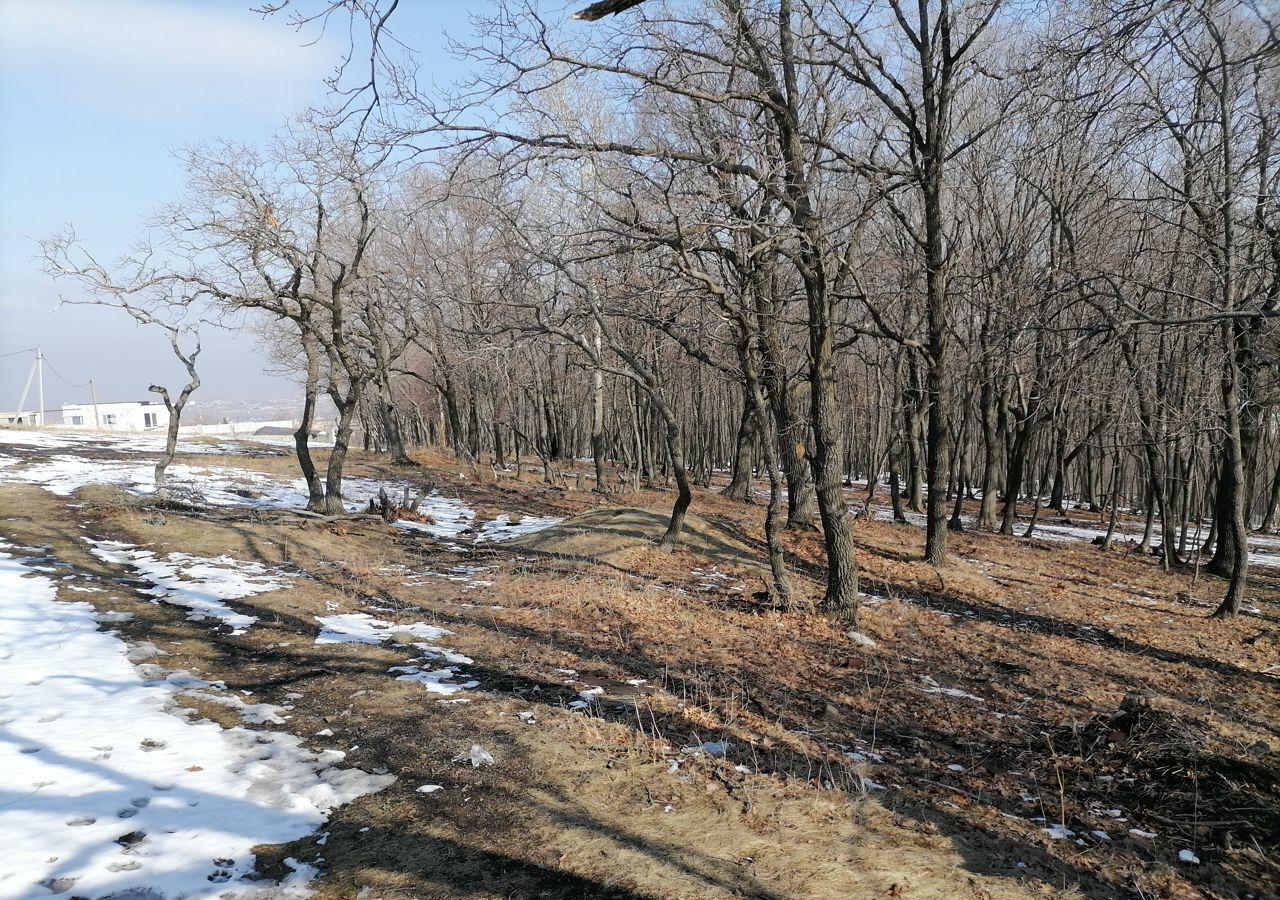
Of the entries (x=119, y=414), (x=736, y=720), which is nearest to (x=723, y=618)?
(x=736, y=720)

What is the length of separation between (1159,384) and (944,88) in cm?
802

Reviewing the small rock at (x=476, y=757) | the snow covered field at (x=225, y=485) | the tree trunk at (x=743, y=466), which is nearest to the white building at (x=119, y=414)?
the snow covered field at (x=225, y=485)

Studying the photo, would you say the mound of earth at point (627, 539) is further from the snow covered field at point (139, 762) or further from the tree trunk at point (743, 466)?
the tree trunk at point (743, 466)

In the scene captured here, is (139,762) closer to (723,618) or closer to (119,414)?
(723,618)

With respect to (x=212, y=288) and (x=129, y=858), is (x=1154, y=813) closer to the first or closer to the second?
(x=129, y=858)

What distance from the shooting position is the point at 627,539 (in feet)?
41.8

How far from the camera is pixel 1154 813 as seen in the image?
4.60 m

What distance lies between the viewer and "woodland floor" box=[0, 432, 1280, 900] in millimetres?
3801

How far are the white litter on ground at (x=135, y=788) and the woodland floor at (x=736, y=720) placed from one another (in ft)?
0.80

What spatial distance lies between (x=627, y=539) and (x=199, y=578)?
6.48 meters

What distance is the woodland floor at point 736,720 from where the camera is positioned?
3.80m

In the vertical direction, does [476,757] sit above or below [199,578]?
below

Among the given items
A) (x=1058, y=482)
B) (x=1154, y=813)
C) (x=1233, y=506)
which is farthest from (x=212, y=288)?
(x=1058, y=482)

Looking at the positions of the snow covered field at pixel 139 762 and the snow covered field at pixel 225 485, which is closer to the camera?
the snow covered field at pixel 139 762
